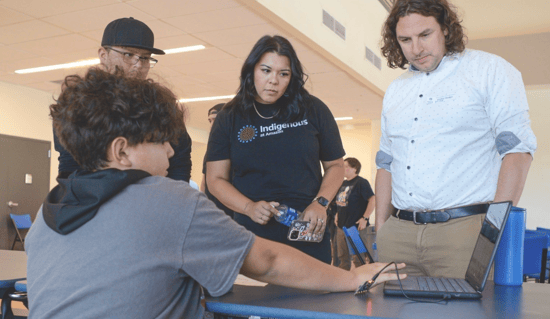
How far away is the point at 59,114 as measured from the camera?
98cm

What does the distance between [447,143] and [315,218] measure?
20.3 inches

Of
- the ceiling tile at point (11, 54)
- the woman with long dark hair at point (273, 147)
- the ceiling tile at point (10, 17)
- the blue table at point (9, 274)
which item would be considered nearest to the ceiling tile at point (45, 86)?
the ceiling tile at point (11, 54)

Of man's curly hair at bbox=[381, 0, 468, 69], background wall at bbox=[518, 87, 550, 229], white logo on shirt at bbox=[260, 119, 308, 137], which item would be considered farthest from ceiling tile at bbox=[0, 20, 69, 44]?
background wall at bbox=[518, 87, 550, 229]

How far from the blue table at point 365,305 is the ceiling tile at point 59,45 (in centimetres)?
500

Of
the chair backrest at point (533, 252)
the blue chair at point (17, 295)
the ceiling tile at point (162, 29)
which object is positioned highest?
the ceiling tile at point (162, 29)

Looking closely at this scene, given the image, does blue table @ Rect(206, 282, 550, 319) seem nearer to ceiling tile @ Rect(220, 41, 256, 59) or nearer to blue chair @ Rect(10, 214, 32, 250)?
ceiling tile @ Rect(220, 41, 256, 59)

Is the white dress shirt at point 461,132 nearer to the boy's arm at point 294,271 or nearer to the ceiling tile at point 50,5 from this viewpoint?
the boy's arm at point 294,271

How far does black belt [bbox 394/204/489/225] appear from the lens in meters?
1.54

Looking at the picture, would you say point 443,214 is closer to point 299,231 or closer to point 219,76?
point 299,231

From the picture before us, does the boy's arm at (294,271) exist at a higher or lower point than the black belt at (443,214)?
lower

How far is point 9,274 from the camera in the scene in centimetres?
145

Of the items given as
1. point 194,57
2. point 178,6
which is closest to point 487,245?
point 178,6

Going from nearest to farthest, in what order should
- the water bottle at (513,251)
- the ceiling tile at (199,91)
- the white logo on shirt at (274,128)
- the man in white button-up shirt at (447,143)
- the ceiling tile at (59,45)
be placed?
the water bottle at (513,251) < the man in white button-up shirt at (447,143) < the white logo on shirt at (274,128) < the ceiling tile at (59,45) < the ceiling tile at (199,91)

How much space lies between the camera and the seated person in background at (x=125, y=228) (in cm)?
89
